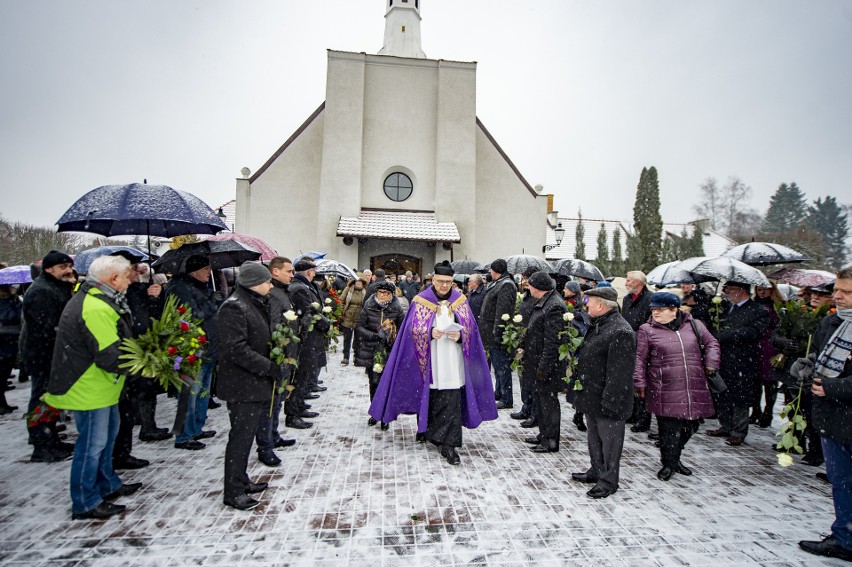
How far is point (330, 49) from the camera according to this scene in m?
18.3

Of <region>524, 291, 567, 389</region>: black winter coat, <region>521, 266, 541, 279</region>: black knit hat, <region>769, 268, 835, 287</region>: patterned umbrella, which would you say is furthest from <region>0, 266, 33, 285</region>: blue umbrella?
<region>769, 268, 835, 287</region>: patterned umbrella

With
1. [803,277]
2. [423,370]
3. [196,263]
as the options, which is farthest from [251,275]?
[803,277]

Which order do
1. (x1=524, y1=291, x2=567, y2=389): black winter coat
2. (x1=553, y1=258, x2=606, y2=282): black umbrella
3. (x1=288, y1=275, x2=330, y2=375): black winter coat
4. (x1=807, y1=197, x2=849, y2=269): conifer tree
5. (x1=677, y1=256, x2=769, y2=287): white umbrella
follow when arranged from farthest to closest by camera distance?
(x1=807, y1=197, x2=849, y2=269): conifer tree → (x1=553, y1=258, x2=606, y2=282): black umbrella → (x1=677, y1=256, x2=769, y2=287): white umbrella → (x1=288, y1=275, x2=330, y2=375): black winter coat → (x1=524, y1=291, x2=567, y2=389): black winter coat

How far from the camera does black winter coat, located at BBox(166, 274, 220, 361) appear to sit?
5.57 m

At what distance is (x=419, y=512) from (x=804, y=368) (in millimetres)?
3731

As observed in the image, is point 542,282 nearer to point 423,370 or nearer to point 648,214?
point 423,370

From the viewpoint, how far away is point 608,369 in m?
4.38

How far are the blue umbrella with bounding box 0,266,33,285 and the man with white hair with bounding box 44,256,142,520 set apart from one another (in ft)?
14.3

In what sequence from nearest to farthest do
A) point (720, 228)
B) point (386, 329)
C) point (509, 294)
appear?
point (386, 329) → point (509, 294) → point (720, 228)

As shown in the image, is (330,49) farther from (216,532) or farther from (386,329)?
(216,532)

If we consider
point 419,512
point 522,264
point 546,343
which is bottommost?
point 419,512

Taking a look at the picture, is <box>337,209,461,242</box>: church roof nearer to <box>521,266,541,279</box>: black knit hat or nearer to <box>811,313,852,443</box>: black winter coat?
<box>521,266,541,279</box>: black knit hat

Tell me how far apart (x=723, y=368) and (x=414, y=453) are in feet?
15.5

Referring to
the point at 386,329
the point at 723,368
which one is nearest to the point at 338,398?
the point at 386,329
